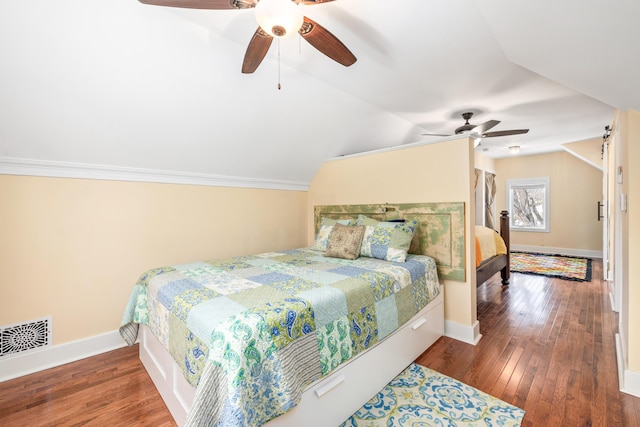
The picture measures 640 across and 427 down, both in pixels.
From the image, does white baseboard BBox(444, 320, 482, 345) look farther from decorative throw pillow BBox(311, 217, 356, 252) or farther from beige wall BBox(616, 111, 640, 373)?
decorative throw pillow BBox(311, 217, 356, 252)

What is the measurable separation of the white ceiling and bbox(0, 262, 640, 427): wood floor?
5.51 feet

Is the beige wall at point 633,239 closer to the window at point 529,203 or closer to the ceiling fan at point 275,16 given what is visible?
the ceiling fan at point 275,16

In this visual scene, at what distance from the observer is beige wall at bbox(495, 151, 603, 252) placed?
5.81m

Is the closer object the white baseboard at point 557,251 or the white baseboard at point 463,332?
the white baseboard at point 463,332

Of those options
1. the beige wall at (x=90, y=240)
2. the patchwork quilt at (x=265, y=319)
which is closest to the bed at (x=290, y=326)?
the patchwork quilt at (x=265, y=319)

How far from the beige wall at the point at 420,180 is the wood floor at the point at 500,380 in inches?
17.2

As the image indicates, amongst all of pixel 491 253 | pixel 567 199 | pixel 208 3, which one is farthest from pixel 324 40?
pixel 567 199

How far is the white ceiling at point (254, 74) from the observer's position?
151 centimetres

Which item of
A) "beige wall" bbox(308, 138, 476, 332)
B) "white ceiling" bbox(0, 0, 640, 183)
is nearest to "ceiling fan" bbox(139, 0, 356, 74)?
"white ceiling" bbox(0, 0, 640, 183)

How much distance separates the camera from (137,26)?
1735mm

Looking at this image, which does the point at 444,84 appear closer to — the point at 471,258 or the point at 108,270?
the point at 471,258

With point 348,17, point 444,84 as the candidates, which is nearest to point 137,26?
point 348,17

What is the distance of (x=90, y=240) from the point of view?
2352 mm

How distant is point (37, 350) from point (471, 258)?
365 centimetres
